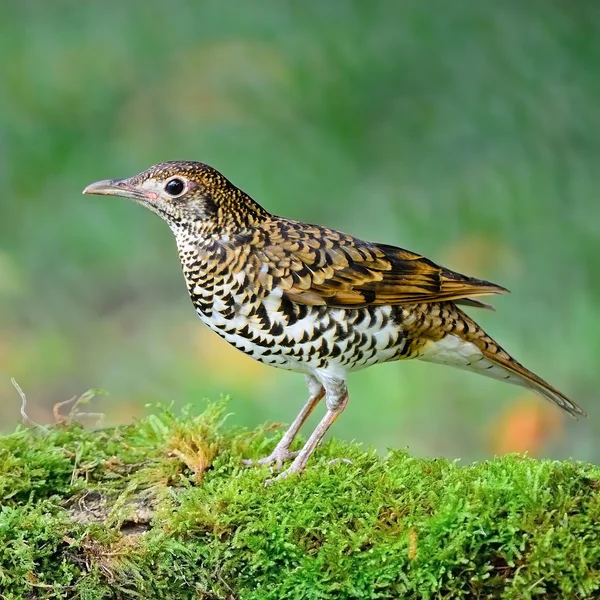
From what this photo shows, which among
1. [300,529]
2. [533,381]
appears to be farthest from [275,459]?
[533,381]

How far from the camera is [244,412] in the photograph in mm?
7039

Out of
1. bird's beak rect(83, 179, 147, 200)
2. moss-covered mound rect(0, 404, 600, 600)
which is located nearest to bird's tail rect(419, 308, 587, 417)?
moss-covered mound rect(0, 404, 600, 600)

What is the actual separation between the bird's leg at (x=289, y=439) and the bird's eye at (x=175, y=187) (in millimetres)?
1105

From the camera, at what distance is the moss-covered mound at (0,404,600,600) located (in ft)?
10.3

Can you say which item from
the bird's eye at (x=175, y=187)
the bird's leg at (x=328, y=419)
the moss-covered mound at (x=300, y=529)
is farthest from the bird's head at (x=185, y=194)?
the moss-covered mound at (x=300, y=529)

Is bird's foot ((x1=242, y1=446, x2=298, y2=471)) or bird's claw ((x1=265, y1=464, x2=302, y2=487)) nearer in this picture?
bird's claw ((x1=265, y1=464, x2=302, y2=487))

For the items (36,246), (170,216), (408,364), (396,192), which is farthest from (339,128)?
(170,216)

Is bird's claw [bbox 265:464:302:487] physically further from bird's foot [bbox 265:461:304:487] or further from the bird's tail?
the bird's tail

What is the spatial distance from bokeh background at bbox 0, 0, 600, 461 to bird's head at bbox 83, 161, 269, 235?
328cm

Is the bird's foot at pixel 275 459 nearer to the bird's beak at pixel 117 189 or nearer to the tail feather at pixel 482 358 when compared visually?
the tail feather at pixel 482 358

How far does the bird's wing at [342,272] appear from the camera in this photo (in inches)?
155

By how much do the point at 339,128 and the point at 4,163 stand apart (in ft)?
9.33

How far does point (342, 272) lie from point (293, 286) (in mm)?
252

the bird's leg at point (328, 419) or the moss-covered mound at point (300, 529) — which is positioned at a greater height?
the bird's leg at point (328, 419)
